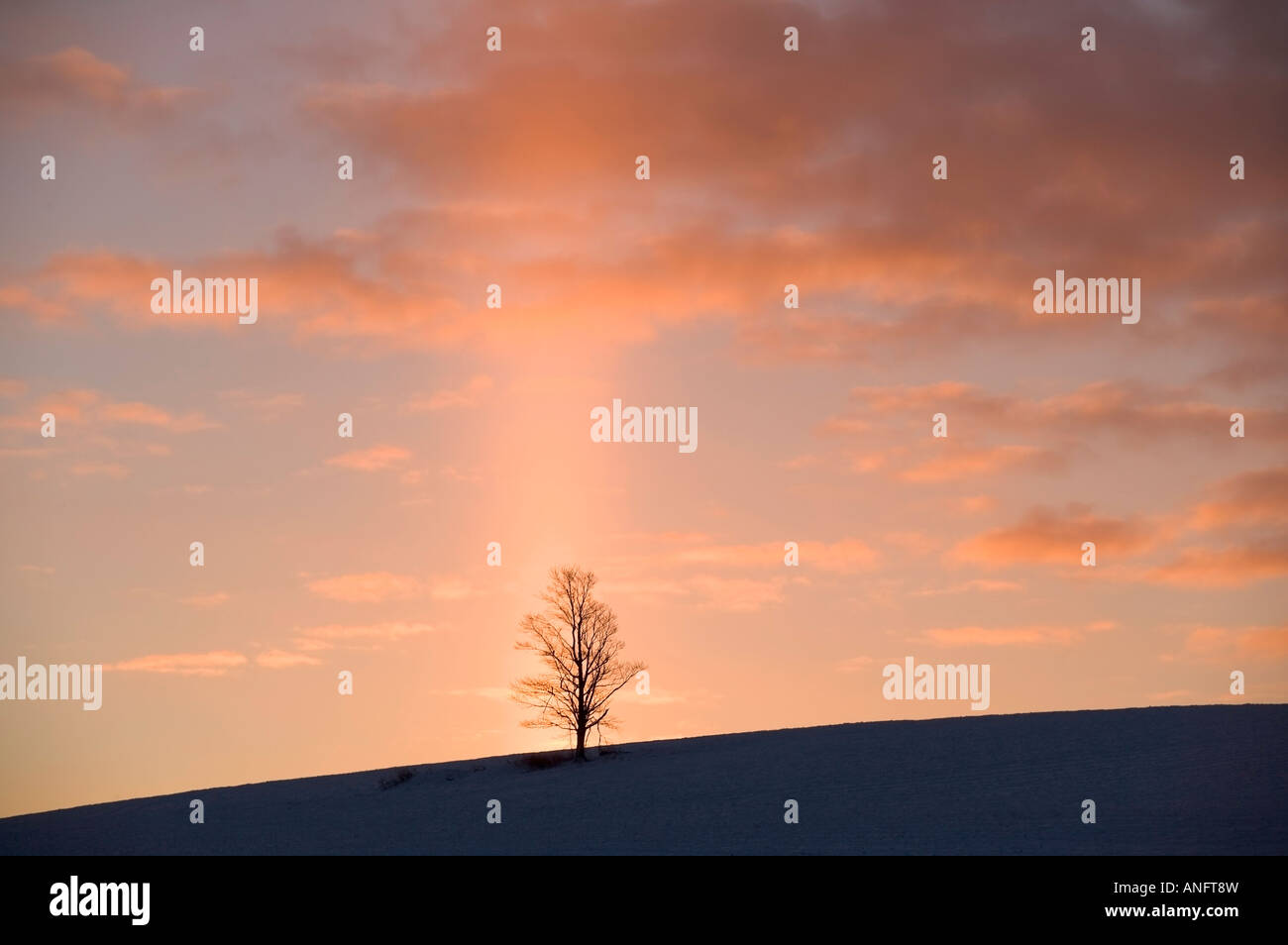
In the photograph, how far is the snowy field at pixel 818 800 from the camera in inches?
1526

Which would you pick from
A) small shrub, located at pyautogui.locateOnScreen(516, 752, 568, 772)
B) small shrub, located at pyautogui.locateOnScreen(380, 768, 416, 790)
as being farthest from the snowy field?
small shrub, located at pyautogui.locateOnScreen(516, 752, 568, 772)

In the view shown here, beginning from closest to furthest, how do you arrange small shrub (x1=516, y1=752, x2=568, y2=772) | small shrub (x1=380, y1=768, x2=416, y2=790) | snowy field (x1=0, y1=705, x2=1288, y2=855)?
snowy field (x1=0, y1=705, x2=1288, y2=855)
small shrub (x1=380, y1=768, x2=416, y2=790)
small shrub (x1=516, y1=752, x2=568, y2=772)

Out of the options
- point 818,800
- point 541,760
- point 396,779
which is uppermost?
point 541,760

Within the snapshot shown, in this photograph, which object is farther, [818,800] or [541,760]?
[541,760]

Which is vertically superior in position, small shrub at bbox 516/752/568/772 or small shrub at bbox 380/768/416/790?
small shrub at bbox 516/752/568/772

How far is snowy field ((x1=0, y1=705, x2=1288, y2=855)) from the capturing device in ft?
127

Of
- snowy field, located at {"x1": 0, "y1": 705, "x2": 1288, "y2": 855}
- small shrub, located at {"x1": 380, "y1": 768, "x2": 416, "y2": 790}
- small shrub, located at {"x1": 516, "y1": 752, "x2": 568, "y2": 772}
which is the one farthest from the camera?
small shrub, located at {"x1": 516, "y1": 752, "x2": 568, "y2": 772}

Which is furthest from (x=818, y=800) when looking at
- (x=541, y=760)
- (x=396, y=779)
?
(x=396, y=779)

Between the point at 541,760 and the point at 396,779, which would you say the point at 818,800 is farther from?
the point at 396,779

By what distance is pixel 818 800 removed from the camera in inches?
1815

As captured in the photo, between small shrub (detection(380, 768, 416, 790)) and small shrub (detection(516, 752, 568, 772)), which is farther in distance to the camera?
small shrub (detection(516, 752, 568, 772))

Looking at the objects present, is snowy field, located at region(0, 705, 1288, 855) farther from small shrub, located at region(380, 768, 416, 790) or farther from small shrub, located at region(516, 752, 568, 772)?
small shrub, located at region(516, 752, 568, 772)

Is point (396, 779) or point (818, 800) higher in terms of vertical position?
point (396, 779)
